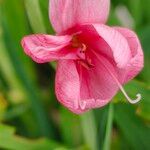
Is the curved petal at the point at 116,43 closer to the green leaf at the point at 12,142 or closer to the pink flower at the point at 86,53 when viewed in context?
the pink flower at the point at 86,53

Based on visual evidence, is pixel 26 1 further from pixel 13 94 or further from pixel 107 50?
pixel 13 94

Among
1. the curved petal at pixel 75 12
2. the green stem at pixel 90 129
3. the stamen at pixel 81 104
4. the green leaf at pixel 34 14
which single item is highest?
the curved petal at pixel 75 12

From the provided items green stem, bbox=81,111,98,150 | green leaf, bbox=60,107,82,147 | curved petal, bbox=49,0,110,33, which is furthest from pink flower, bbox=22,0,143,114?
green leaf, bbox=60,107,82,147

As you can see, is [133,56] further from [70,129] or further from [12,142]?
[70,129]

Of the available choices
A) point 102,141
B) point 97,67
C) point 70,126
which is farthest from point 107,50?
point 70,126

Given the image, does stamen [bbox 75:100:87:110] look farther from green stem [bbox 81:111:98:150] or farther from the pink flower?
green stem [bbox 81:111:98:150]

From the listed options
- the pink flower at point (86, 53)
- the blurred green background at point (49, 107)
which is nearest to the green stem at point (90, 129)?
the blurred green background at point (49, 107)
